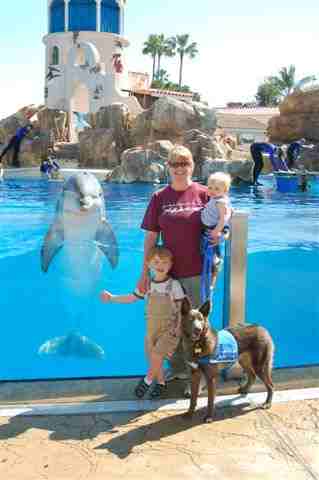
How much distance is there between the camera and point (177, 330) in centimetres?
318

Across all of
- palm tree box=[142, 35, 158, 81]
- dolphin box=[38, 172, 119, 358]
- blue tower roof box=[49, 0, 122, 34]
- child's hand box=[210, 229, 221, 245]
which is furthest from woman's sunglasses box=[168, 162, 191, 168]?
palm tree box=[142, 35, 158, 81]

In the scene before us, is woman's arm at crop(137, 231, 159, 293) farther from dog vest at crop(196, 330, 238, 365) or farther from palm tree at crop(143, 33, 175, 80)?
palm tree at crop(143, 33, 175, 80)

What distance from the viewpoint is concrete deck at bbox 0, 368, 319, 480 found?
7.62ft

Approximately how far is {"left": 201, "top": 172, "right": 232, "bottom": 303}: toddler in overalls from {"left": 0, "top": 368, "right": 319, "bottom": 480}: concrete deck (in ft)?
2.49

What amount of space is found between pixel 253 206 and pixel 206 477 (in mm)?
11971

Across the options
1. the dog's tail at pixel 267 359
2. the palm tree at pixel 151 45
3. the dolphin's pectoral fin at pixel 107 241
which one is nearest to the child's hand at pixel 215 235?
the dog's tail at pixel 267 359

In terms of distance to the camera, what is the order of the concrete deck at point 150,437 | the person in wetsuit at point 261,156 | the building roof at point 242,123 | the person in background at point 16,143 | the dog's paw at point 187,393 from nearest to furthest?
the concrete deck at point 150,437 → the dog's paw at point 187,393 → the person in wetsuit at point 261,156 → the person in background at point 16,143 → the building roof at point 242,123

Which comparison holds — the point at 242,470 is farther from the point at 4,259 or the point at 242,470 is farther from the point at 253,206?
the point at 253,206

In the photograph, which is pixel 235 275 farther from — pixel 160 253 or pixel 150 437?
pixel 150 437

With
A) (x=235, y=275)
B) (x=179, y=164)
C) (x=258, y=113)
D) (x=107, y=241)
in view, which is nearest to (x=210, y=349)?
(x=235, y=275)

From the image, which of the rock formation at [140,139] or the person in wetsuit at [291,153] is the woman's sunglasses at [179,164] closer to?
the rock formation at [140,139]

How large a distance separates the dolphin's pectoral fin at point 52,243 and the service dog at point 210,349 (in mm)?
2187

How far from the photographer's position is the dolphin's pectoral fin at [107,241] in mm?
4793

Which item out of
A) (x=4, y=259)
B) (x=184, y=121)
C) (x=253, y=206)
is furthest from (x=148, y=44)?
(x=4, y=259)
